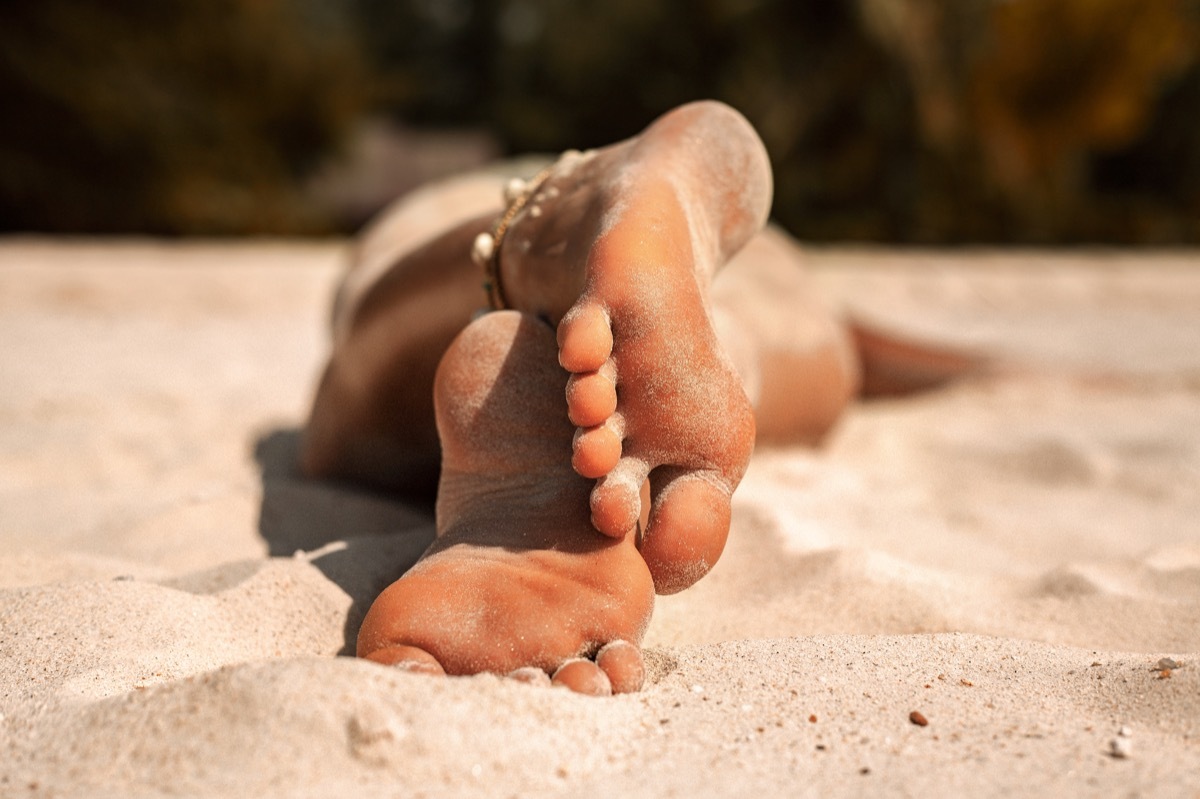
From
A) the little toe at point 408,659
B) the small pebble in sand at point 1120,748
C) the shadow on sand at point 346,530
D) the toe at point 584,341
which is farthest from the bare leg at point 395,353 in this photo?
the small pebble in sand at point 1120,748

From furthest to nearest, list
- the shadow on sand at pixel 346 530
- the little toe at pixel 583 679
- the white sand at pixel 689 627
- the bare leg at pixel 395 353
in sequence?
1. the bare leg at pixel 395 353
2. the shadow on sand at pixel 346 530
3. the little toe at pixel 583 679
4. the white sand at pixel 689 627

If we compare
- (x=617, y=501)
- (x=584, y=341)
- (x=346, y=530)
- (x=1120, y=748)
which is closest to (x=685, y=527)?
(x=617, y=501)

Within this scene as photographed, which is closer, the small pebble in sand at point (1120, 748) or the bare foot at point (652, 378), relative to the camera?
the small pebble in sand at point (1120, 748)

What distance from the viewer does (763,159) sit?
4.16 ft

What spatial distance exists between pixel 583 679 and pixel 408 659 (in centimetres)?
15

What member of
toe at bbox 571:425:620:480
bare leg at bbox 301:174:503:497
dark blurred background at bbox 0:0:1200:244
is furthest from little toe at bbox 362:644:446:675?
dark blurred background at bbox 0:0:1200:244

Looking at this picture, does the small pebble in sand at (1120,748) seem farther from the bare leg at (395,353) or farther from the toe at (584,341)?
the bare leg at (395,353)

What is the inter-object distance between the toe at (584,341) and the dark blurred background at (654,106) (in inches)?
302

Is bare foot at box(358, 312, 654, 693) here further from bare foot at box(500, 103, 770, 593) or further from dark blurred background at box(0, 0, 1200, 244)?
dark blurred background at box(0, 0, 1200, 244)

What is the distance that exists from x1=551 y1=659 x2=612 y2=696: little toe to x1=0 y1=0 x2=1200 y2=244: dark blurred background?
782cm

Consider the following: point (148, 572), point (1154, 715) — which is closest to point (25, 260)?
point (148, 572)

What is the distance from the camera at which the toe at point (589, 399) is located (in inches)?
35.8

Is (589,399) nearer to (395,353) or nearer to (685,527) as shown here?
(685,527)

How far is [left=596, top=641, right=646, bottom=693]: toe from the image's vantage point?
897 mm
